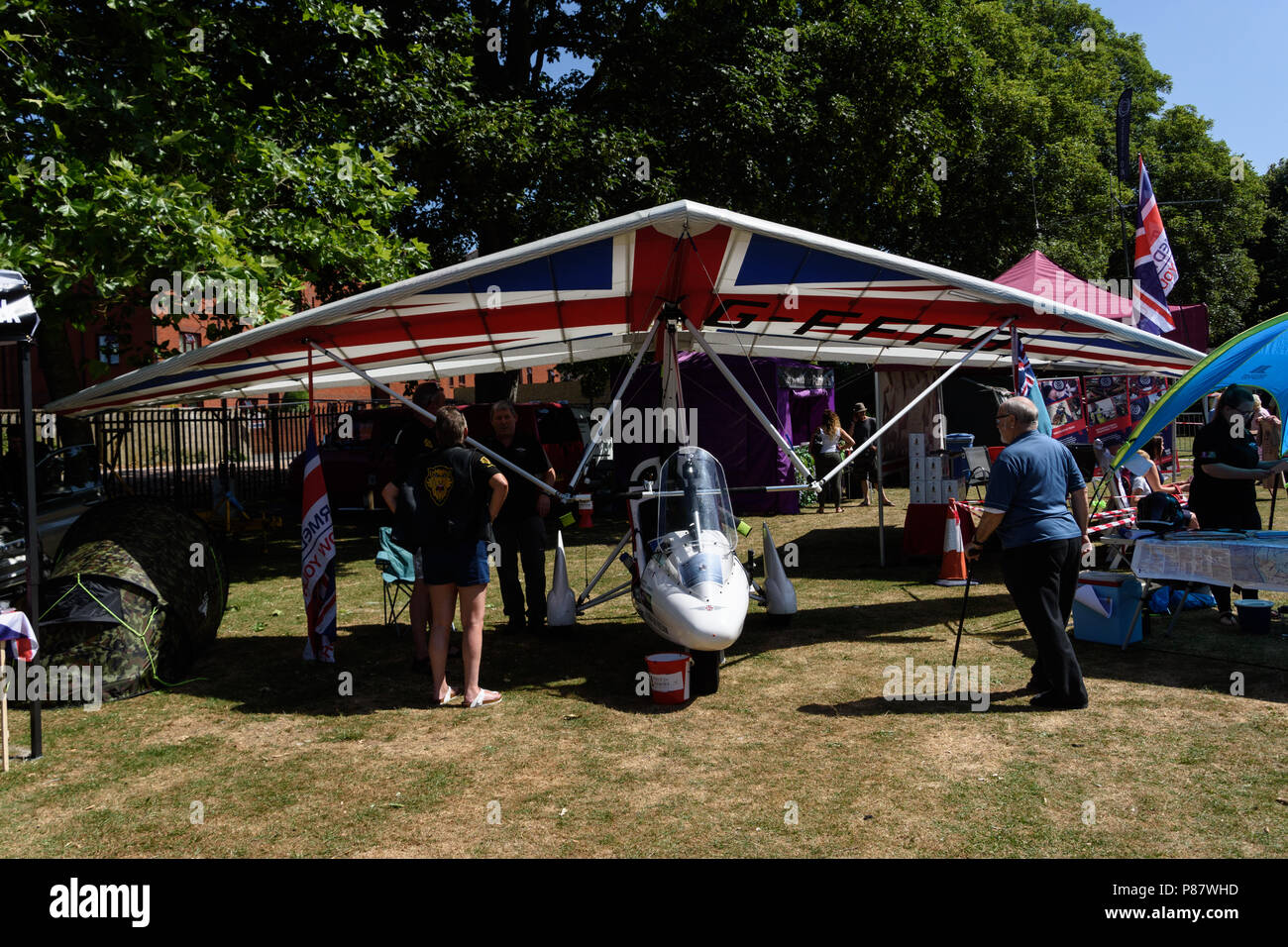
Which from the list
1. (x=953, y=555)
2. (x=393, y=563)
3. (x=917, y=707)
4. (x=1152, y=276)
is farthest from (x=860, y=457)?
(x=917, y=707)

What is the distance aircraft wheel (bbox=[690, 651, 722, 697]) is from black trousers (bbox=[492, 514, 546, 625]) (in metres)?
2.29

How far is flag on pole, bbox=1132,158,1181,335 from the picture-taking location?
562 inches

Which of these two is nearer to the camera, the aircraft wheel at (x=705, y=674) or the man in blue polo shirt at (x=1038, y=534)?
the man in blue polo shirt at (x=1038, y=534)

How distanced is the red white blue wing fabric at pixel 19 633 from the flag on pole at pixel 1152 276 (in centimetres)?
1504

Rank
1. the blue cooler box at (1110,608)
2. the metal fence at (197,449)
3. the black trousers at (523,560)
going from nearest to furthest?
the blue cooler box at (1110,608), the black trousers at (523,560), the metal fence at (197,449)

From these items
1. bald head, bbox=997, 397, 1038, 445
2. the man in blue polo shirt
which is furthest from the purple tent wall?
the man in blue polo shirt

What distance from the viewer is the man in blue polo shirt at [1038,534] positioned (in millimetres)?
5855

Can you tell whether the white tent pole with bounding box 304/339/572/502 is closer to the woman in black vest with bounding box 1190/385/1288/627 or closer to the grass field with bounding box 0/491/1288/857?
the grass field with bounding box 0/491/1288/857

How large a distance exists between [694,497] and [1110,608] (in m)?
3.80

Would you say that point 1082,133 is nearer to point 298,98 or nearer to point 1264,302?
point 1264,302

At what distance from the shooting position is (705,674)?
6.64m

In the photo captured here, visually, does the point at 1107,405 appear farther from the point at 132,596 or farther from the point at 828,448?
the point at 132,596

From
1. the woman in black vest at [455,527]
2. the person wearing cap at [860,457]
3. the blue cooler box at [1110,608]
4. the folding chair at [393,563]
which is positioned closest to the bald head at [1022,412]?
the blue cooler box at [1110,608]

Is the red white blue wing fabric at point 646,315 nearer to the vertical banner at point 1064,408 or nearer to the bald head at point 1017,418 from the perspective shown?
the bald head at point 1017,418
